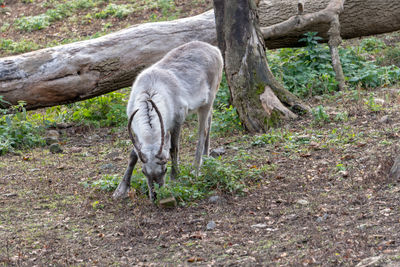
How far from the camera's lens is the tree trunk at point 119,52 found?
10555 mm

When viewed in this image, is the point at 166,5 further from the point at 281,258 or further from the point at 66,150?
the point at 281,258

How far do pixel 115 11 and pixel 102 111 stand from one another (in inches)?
311

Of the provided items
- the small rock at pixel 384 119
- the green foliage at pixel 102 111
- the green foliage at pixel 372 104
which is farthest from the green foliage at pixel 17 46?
the small rock at pixel 384 119

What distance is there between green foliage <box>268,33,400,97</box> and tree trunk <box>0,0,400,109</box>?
0.42 meters

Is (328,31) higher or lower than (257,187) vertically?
higher

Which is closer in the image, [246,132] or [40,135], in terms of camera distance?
[246,132]

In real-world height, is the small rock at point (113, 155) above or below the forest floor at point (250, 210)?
below

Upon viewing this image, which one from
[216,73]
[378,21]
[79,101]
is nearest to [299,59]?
[378,21]

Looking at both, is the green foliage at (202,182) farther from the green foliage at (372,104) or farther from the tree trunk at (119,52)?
the tree trunk at (119,52)

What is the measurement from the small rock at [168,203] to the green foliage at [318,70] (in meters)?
5.27

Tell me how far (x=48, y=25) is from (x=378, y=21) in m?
11.3

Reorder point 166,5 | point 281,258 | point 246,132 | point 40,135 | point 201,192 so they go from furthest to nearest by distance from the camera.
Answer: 1. point 166,5
2. point 40,135
3. point 246,132
4. point 201,192
5. point 281,258

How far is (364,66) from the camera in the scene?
1154cm

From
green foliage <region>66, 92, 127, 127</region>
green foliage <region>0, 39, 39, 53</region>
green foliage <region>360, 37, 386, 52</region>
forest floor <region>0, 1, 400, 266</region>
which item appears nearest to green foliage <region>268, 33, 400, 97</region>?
green foliage <region>360, 37, 386, 52</region>
